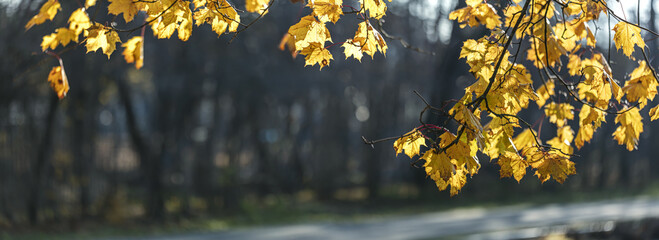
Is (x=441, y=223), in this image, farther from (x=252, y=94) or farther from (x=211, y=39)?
(x=211, y=39)

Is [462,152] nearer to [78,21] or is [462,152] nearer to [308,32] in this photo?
[308,32]

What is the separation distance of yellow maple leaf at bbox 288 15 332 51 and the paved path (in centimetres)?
747

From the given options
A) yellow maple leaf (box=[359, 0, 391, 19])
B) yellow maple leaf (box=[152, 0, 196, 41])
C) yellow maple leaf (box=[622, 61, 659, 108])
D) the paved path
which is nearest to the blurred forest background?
the paved path

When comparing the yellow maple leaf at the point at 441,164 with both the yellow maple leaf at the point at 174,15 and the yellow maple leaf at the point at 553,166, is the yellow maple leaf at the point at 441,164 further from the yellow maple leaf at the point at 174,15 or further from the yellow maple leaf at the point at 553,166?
the yellow maple leaf at the point at 174,15

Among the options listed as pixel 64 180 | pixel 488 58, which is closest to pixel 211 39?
pixel 64 180

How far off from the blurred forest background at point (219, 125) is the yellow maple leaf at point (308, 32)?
464 centimetres

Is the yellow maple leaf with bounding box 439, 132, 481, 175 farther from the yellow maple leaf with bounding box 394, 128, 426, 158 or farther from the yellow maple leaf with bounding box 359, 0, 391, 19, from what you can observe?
the yellow maple leaf with bounding box 359, 0, 391, 19

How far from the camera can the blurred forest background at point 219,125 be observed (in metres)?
12.6

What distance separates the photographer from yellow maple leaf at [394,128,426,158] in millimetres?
3062

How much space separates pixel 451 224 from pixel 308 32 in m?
10.6

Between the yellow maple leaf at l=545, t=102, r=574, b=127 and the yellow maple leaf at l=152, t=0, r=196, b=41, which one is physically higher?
the yellow maple leaf at l=152, t=0, r=196, b=41

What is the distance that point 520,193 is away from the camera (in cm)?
1992

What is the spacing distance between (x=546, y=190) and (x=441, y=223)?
9.08 m

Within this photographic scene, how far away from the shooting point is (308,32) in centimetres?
319
